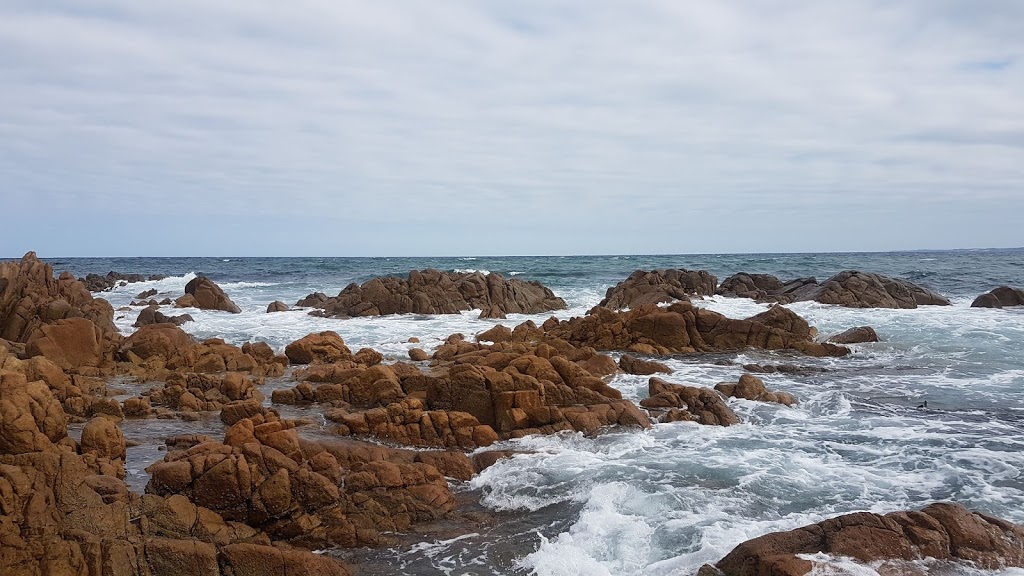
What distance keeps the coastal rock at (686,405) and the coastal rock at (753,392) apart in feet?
3.16

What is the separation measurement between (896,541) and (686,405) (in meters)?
6.56

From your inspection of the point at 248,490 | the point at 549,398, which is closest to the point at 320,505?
the point at 248,490

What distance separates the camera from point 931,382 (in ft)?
52.4

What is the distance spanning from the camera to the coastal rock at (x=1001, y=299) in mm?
29547

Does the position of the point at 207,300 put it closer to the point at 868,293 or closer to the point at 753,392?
the point at 753,392

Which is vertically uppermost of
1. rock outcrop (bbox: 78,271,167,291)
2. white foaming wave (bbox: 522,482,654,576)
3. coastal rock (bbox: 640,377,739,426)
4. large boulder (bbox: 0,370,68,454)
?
large boulder (bbox: 0,370,68,454)

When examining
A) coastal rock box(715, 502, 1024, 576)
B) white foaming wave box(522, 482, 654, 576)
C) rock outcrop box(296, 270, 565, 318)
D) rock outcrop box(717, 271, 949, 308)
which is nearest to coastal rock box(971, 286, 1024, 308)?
rock outcrop box(717, 271, 949, 308)

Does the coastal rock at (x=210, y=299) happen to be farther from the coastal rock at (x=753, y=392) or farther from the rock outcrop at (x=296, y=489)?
the rock outcrop at (x=296, y=489)

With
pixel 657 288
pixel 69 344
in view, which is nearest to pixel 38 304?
pixel 69 344

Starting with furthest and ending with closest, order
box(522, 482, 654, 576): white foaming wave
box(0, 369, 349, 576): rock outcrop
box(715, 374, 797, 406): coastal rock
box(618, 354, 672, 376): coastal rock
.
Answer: box(618, 354, 672, 376): coastal rock < box(715, 374, 797, 406): coastal rock < box(522, 482, 654, 576): white foaming wave < box(0, 369, 349, 576): rock outcrop

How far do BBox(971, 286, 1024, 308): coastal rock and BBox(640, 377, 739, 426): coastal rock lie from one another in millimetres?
23158

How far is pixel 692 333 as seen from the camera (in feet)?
69.2

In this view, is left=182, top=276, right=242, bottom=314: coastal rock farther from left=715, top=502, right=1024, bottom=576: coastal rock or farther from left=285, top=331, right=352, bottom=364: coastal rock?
left=715, top=502, right=1024, bottom=576: coastal rock

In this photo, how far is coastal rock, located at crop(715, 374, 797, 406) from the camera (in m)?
13.9
